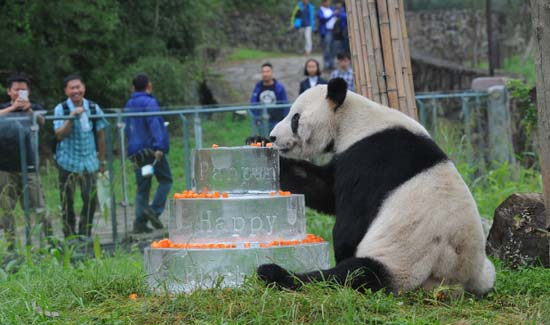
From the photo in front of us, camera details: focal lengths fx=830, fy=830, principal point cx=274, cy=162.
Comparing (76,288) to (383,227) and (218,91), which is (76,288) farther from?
(218,91)

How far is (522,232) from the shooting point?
5.84m

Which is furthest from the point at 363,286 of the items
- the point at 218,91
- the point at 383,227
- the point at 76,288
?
the point at 218,91

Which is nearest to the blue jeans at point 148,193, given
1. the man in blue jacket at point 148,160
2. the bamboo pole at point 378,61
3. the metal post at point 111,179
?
the man in blue jacket at point 148,160

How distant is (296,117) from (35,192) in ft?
13.9

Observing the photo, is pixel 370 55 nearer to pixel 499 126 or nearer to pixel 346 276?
pixel 346 276

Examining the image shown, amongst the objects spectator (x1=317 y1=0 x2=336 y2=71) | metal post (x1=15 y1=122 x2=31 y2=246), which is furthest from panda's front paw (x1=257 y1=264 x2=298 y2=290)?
spectator (x1=317 y1=0 x2=336 y2=71)

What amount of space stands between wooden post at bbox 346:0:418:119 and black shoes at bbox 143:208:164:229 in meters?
3.95

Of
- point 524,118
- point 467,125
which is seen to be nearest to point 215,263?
point 467,125

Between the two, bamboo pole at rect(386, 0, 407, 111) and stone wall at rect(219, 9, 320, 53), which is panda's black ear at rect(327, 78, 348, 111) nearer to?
bamboo pole at rect(386, 0, 407, 111)

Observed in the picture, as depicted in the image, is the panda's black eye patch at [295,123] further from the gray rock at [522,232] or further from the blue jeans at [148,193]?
the blue jeans at [148,193]

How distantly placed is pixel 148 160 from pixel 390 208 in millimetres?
5193

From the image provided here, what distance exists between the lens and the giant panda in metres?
4.32

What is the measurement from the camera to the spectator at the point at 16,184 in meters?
7.76

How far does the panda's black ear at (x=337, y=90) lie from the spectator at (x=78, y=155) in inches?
168
